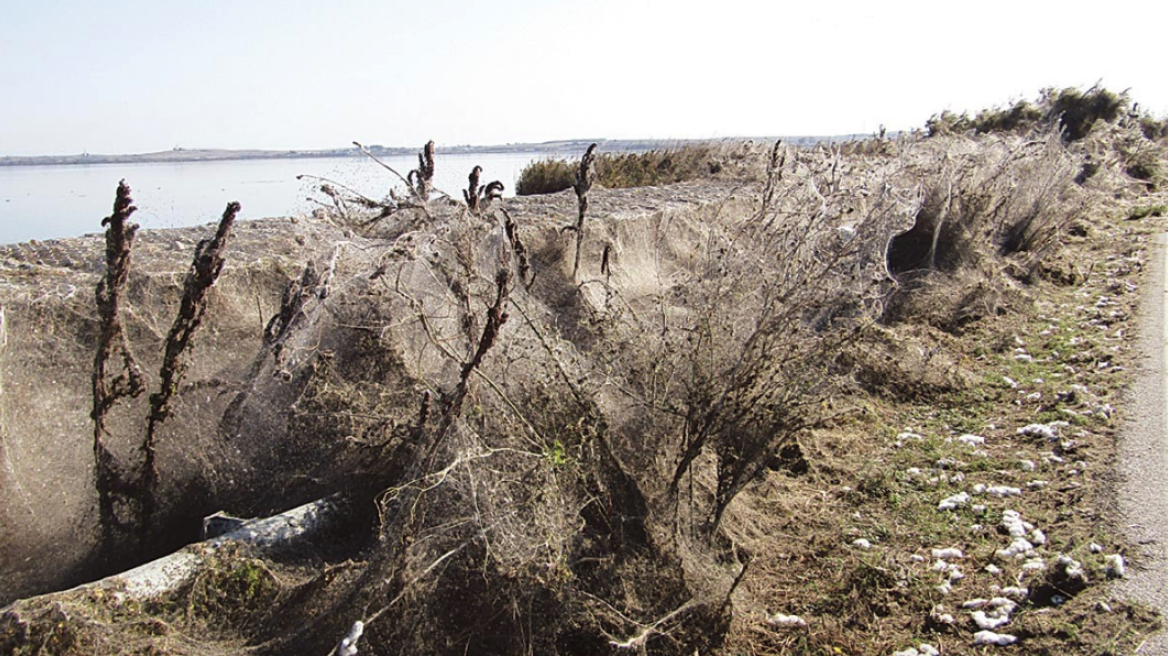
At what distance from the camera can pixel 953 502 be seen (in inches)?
177

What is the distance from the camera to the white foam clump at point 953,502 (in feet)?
14.7

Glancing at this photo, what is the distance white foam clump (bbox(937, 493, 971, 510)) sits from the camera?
447 cm

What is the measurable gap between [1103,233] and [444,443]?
1461 cm

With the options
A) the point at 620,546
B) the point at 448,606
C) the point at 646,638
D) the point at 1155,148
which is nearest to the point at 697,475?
the point at 620,546

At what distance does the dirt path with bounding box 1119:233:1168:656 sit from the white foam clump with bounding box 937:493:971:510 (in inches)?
30.0

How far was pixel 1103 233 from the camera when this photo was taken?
13578mm

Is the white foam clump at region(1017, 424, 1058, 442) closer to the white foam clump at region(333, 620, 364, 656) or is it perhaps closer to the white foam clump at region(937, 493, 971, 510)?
the white foam clump at region(937, 493, 971, 510)

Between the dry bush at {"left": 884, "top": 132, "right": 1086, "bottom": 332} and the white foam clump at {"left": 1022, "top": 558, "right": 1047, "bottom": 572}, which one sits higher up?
the dry bush at {"left": 884, "top": 132, "right": 1086, "bottom": 332}

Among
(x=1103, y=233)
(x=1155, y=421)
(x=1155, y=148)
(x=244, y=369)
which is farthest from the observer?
(x=1155, y=148)

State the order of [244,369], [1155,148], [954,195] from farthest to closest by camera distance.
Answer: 1. [1155,148]
2. [954,195]
3. [244,369]

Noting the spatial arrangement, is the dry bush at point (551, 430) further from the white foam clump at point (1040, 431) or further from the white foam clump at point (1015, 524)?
the white foam clump at point (1040, 431)

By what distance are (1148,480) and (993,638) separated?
1986 mm

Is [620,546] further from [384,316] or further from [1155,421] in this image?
[1155,421]

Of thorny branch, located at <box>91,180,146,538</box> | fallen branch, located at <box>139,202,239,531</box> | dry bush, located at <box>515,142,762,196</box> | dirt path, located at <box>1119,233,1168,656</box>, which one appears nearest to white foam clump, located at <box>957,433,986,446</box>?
dirt path, located at <box>1119,233,1168,656</box>
